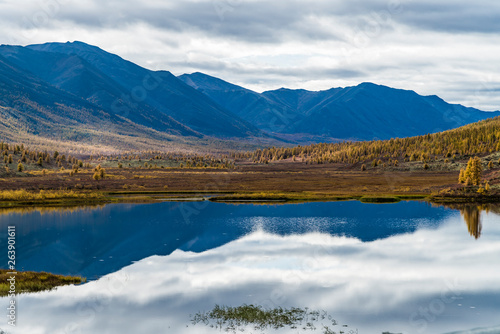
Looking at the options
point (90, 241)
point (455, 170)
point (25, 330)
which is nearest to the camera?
point (25, 330)

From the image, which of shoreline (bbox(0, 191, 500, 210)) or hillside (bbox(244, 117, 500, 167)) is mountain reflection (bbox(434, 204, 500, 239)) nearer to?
shoreline (bbox(0, 191, 500, 210))

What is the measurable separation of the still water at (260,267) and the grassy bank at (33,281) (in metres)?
1.09

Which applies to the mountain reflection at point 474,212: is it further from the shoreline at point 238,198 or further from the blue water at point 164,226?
the shoreline at point 238,198

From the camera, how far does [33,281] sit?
33.2m

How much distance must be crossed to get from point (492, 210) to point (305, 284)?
4695 centimetres

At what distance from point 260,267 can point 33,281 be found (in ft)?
52.9

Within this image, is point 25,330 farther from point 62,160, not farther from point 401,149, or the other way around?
point 401,149

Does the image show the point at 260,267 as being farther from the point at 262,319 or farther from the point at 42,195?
the point at 42,195

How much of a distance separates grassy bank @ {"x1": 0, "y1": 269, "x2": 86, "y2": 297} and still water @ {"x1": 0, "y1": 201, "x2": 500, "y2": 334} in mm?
1091

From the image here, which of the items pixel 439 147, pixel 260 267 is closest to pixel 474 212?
pixel 260 267

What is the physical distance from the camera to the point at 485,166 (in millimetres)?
122625

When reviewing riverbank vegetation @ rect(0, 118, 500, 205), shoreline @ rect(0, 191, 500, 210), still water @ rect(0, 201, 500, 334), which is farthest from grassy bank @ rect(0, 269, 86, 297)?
riverbank vegetation @ rect(0, 118, 500, 205)

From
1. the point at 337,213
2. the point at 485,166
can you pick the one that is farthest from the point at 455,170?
the point at 337,213

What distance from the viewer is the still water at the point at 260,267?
2723cm
